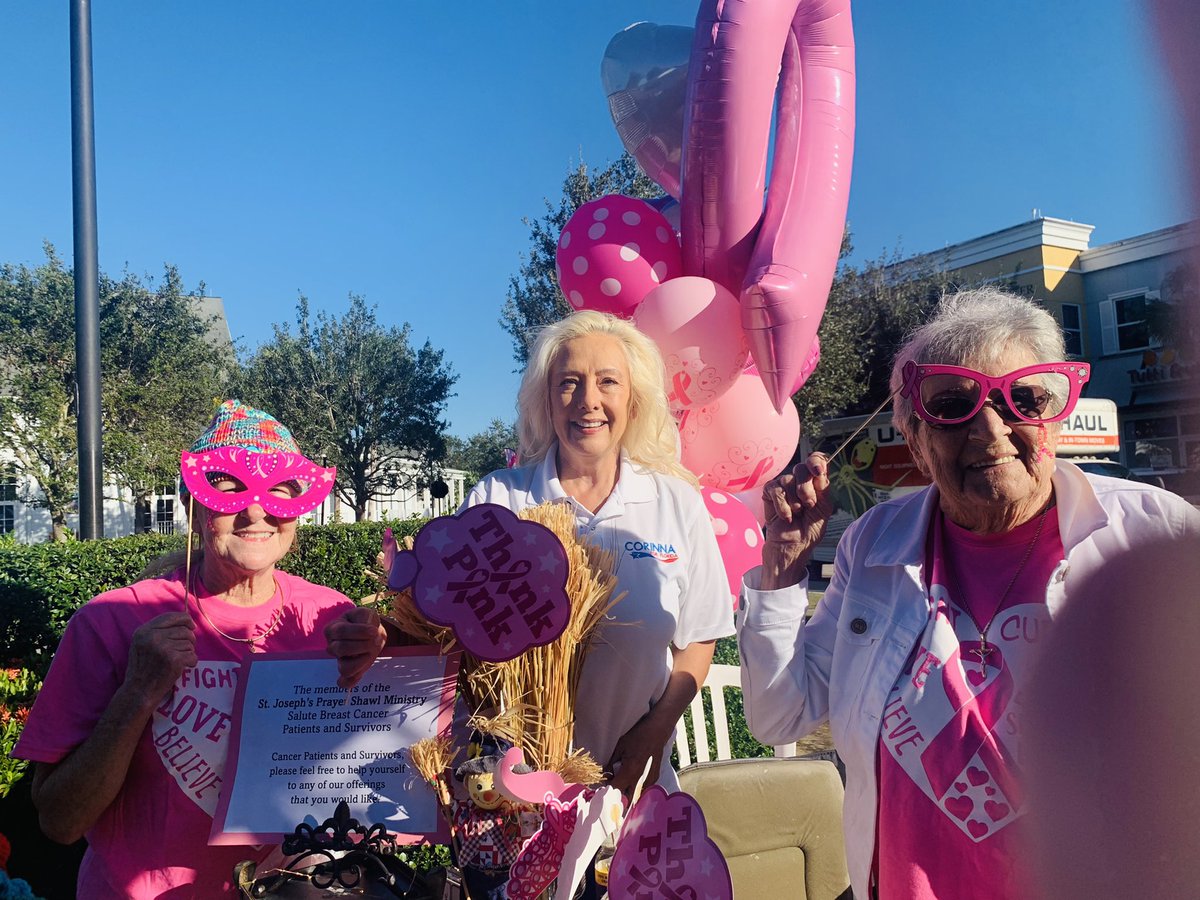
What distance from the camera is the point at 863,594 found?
1.62 m

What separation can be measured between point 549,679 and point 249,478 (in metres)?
0.79

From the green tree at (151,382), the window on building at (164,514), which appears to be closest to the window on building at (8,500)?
the green tree at (151,382)

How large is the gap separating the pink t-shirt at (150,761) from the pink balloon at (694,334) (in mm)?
2697

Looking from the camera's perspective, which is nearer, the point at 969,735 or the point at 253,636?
the point at 969,735

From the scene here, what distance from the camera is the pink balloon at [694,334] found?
3.88 m

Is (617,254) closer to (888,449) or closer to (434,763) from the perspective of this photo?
Answer: (434,763)

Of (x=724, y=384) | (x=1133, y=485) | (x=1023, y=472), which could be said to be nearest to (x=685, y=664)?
(x=1023, y=472)

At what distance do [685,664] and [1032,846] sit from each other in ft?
4.53

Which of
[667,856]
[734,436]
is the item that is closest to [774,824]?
[667,856]

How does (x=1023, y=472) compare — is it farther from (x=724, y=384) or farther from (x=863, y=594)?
(x=724, y=384)

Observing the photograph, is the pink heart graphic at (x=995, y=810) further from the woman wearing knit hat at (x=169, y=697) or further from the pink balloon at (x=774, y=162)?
the pink balloon at (x=774, y=162)

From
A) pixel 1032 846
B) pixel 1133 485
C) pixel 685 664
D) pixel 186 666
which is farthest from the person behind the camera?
Answer: pixel 685 664

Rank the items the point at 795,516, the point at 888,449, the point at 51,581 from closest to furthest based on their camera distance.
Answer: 1. the point at 795,516
2. the point at 51,581
3. the point at 888,449

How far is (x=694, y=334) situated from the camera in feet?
→ 12.8
